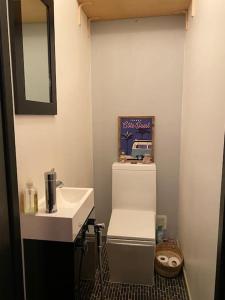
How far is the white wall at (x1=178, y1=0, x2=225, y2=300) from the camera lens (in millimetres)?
1134

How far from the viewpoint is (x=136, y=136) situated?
2.35 metres

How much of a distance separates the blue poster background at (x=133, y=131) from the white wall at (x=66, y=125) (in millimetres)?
338

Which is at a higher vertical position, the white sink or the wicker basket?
the white sink

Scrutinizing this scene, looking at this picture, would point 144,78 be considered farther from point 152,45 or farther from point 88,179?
point 88,179

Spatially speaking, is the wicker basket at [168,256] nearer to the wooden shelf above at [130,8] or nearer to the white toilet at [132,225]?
the white toilet at [132,225]

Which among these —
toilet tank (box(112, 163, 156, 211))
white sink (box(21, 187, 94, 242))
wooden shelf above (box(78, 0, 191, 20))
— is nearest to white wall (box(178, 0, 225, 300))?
wooden shelf above (box(78, 0, 191, 20))

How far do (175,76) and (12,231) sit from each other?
1.91 meters

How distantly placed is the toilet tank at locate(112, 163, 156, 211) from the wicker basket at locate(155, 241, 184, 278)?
40 centimetres

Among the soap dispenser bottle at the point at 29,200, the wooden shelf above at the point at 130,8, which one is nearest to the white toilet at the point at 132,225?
the soap dispenser bottle at the point at 29,200

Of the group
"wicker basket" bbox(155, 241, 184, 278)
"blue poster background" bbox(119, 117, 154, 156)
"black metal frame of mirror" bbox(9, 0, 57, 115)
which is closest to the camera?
"black metal frame of mirror" bbox(9, 0, 57, 115)

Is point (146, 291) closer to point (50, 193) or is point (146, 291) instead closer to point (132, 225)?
point (132, 225)

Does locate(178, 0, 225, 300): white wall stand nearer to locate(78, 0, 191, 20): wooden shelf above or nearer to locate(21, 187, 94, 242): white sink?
locate(78, 0, 191, 20): wooden shelf above

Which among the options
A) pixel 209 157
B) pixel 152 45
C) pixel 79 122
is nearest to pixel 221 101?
pixel 209 157

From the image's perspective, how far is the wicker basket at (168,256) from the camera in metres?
1.97
